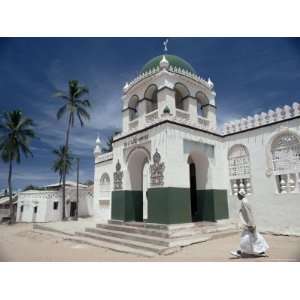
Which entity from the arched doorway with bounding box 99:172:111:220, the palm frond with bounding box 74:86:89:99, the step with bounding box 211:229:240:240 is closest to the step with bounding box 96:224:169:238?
the step with bounding box 211:229:240:240

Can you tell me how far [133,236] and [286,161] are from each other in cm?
594

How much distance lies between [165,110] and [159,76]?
67.7 inches

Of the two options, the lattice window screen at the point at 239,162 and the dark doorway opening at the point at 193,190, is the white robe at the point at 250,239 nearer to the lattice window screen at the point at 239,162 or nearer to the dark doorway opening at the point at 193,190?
the lattice window screen at the point at 239,162

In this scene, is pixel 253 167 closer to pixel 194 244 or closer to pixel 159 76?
pixel 194 244

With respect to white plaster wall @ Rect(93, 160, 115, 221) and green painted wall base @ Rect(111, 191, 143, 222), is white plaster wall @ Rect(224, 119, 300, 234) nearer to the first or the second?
green painted wall base @ Rect(111, 191, 143, 222)

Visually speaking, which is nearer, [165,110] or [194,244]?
[194,244]

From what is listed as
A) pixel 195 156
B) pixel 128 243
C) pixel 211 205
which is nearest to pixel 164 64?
pixel 195 156

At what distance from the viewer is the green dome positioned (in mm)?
10516

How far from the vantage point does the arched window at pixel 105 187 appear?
15.3 metres

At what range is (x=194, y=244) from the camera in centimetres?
723

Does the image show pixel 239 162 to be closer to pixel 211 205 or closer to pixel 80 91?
pixel 211 205

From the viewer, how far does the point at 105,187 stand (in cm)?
1559

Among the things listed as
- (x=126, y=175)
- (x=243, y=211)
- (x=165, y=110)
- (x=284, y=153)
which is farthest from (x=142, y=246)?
(x=284, y=153)

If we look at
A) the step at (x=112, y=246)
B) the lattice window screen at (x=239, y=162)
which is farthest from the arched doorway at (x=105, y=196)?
the lattice window screen at (x=239, y=162)
